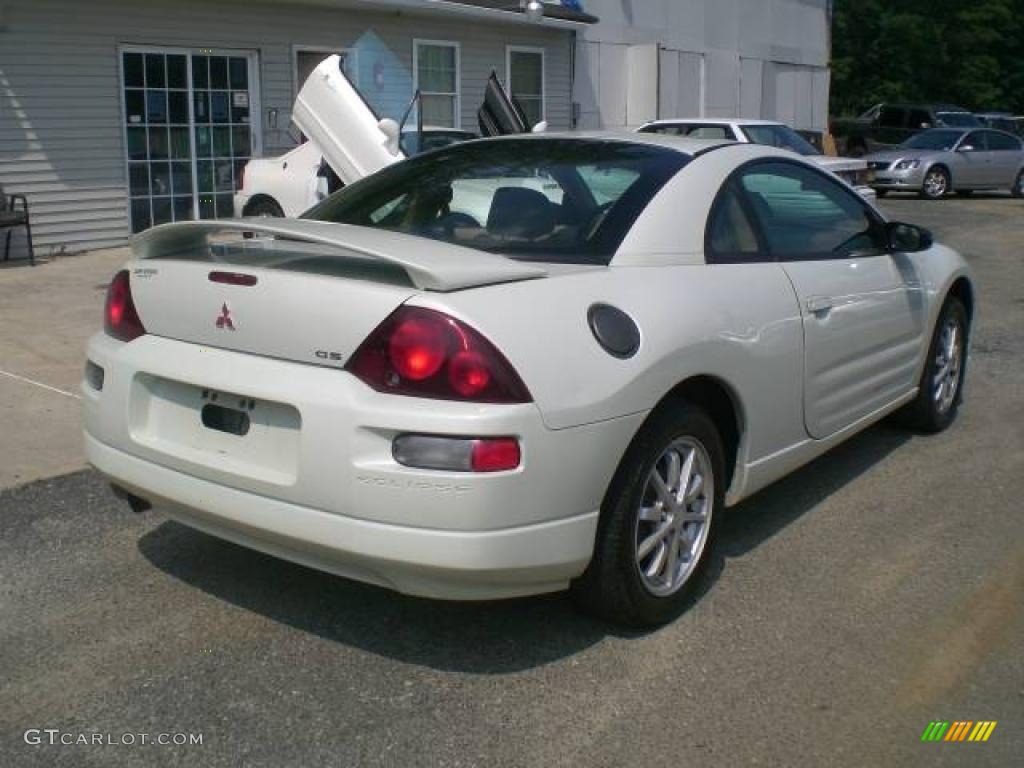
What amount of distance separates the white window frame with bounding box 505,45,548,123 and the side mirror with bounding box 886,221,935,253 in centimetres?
1314

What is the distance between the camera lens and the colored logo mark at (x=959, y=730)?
3.11 m

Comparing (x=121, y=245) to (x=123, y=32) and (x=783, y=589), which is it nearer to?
(x=123, y=32)

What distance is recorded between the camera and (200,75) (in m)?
13.9

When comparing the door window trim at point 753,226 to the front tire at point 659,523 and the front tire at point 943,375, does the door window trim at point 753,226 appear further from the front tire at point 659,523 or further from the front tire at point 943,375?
the front tire at point 943,375

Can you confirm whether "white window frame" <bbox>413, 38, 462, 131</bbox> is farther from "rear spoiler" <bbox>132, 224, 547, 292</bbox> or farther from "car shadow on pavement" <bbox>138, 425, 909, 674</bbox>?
"rear spoiler" <bbox>132, 224, 547, 292</bbox>

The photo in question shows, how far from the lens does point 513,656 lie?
3508 mm

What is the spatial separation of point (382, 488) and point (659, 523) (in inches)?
39.7

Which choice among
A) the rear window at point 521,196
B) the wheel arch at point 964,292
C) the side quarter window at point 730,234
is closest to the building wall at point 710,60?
the wheel arch at point 964,292

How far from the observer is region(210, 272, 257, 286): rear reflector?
3396mm

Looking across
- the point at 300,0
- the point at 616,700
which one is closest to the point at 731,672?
the point at 616,700

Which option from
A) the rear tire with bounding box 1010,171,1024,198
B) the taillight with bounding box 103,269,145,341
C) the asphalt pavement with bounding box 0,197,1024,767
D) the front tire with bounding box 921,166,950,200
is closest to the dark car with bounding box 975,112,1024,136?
the rear tire with bounding box 1010,171,1024,198

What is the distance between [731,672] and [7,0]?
37.5 ft

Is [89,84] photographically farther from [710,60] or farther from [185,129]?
[710,60]

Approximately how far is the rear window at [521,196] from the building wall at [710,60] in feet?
51.7
